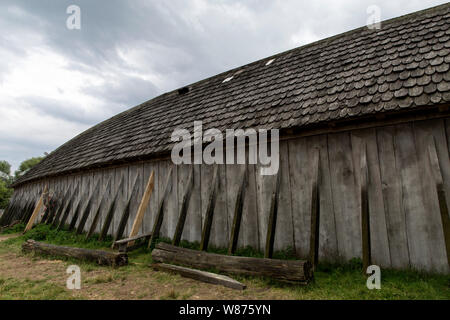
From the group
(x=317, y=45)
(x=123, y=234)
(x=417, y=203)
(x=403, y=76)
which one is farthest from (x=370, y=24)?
(x=123, y=234)

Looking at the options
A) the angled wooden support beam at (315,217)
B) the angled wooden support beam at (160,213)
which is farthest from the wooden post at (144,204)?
the angled wooden support beam at (315,217)

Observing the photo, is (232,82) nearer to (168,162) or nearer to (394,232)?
(168,162)

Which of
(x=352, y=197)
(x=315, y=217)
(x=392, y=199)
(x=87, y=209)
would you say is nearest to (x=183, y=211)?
(x=315, y=217)

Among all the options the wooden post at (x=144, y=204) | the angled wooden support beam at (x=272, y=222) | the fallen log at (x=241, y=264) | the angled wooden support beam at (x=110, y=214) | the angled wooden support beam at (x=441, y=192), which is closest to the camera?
the angled wooden support beam at (x=441, y=192)

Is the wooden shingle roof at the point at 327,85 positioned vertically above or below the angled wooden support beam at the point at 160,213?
above

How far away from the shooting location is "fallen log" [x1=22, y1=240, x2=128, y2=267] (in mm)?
5434

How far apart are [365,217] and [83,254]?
5.98 metres

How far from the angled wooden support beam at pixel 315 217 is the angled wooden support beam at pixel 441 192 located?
163 centimetres

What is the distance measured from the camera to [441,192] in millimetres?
3588

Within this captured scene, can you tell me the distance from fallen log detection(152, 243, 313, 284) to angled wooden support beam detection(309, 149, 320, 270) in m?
0.44

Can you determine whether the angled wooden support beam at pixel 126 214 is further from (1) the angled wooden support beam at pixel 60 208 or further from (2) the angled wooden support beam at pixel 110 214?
(1) the angled wooden support beam at pixel 60 208

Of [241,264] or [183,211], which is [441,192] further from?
[183,211]

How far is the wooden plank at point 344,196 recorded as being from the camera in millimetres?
4297

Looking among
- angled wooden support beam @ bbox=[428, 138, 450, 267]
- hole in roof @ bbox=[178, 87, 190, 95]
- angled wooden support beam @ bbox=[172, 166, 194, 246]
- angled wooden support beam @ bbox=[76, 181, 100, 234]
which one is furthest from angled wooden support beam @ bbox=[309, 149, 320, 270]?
angled wooden support beam @ bbox=[76, 181, 100, 234]
